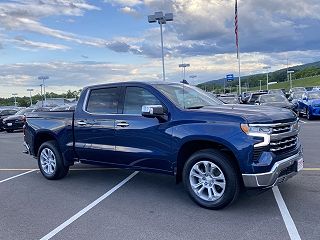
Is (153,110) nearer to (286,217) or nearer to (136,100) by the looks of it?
(136,100)

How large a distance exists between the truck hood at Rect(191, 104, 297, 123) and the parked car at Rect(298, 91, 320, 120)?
14.3 metres

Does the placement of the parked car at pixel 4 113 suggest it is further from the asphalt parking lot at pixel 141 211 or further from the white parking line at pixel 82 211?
the white parking line at pixel 82 211

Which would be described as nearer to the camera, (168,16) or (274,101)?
(274,101)

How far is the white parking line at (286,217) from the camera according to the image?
15.0 feet

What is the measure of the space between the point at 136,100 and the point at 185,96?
81cm

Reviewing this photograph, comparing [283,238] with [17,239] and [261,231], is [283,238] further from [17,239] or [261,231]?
[17,239]

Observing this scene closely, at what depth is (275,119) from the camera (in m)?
5.43

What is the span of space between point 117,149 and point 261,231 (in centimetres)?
287

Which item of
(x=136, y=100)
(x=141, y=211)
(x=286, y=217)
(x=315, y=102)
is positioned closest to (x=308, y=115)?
(x=315, y=102)

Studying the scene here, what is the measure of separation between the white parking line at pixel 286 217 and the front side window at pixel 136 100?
2.35m

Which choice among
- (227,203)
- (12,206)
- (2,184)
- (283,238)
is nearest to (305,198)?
(227,203)

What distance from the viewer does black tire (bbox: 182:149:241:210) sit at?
17.9 ft

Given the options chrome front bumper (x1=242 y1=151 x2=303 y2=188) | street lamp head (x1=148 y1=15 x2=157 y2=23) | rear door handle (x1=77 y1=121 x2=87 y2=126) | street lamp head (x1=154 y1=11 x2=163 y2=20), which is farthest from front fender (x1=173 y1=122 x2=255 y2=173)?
street lamp head (x1=148 y1=15 x2=157 y2=23)

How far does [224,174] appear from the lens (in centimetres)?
550
